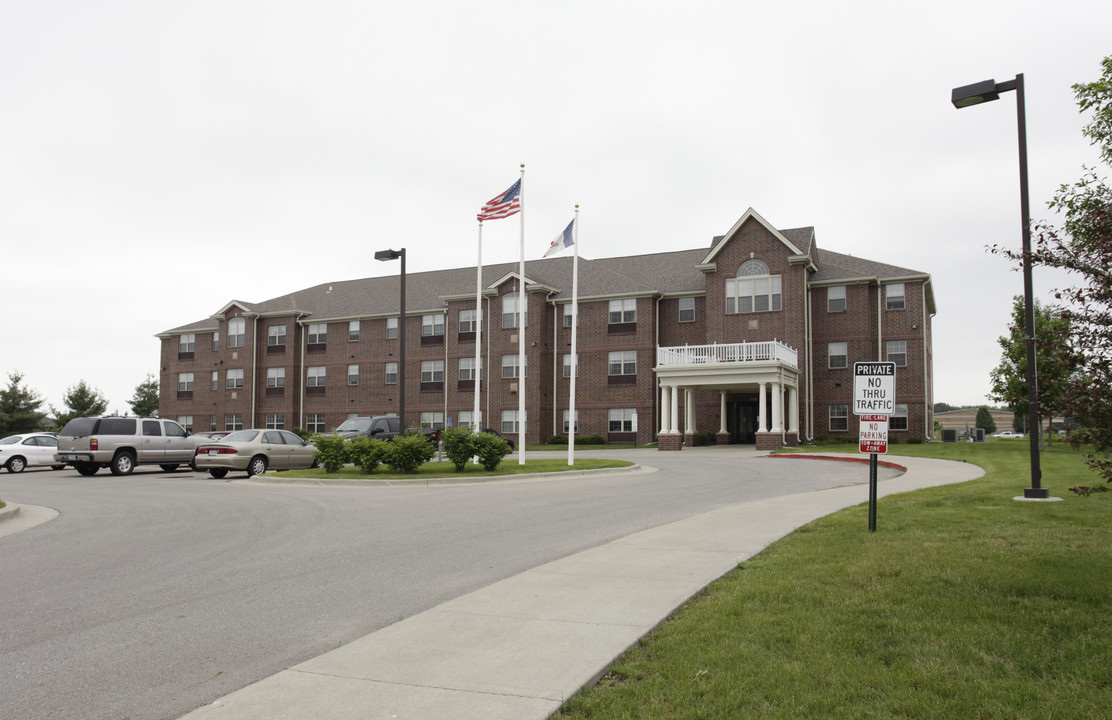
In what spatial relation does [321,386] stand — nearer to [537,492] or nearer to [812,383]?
[812,383]

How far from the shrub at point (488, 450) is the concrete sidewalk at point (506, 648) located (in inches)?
485

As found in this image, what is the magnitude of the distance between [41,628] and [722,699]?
18.2 ft

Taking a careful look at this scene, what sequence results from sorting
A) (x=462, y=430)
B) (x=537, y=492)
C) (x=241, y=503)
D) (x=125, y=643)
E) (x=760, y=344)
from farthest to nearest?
(x=760, y=344) < (x=462, y=430) < (x=537, y=492) < (x=241, y=503) < (x=125, y=643)

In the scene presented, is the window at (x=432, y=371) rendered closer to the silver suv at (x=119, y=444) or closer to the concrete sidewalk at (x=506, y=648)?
the silver suv at (x=119, y=444)

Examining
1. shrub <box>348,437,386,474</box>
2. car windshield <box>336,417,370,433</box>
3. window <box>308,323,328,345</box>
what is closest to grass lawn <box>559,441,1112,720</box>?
shrub <box>348,437,386,474</box>

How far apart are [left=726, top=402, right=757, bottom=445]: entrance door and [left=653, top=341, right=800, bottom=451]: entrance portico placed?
158 cm

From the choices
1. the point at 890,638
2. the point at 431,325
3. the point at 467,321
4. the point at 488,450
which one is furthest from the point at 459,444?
the point at 431,325

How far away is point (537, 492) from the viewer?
58.3 ft

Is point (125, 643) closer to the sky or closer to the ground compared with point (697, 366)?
closer to the ground

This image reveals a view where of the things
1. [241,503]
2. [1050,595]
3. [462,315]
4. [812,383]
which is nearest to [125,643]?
[1050,595]

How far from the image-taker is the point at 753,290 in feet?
136

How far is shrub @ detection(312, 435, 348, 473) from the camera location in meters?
22.5

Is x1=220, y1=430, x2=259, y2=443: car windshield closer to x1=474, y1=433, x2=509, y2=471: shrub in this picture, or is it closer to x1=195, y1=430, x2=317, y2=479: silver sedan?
x1=195, y1=430, x2=317, y2=479: silver sedan

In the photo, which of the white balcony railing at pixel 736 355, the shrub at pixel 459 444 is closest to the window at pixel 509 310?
the white balcony railing at pixel 736 355
